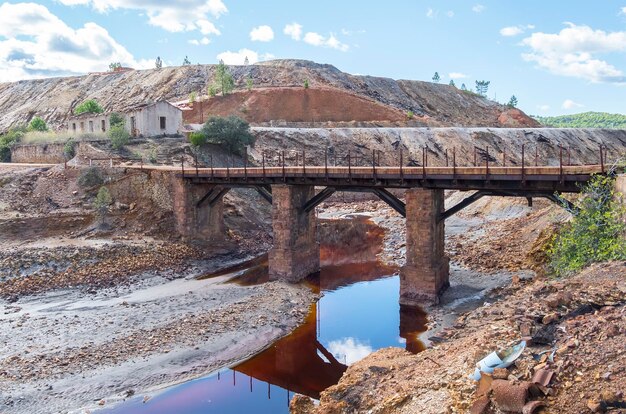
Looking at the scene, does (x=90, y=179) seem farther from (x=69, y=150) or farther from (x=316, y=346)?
(x=316, y=346)

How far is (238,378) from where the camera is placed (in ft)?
52.9

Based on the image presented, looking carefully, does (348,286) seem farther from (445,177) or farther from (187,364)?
(187,364)

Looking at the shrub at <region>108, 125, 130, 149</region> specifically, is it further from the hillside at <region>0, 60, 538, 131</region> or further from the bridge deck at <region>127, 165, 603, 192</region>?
the hillside at <region>0, 60, 538, 131</region>

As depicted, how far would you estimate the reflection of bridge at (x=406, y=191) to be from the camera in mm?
19281

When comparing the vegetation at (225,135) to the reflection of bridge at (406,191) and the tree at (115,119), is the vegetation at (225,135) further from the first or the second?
the reflection of bridge at (406,191)

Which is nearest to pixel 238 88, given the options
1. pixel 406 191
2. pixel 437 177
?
pixel 406 191

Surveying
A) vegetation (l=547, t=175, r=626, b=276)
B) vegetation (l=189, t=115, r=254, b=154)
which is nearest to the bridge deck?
vegetation (l=547, t=175, r=626, b=276)

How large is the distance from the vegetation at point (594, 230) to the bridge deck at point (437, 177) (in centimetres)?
94

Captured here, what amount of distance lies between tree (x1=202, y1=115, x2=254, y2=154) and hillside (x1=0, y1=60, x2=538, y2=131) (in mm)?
37498

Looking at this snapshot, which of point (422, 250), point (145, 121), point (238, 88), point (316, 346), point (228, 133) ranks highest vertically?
point (238, 88)

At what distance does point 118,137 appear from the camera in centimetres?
4206

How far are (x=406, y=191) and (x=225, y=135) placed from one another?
27.6 m

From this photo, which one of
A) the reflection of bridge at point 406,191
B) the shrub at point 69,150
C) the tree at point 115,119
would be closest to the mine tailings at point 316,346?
the reflection of bridge at point 406,191

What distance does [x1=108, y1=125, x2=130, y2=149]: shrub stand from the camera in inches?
1652
